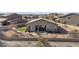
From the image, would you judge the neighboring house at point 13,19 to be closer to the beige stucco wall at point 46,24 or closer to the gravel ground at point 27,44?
the beige stucco wall at point 46,24

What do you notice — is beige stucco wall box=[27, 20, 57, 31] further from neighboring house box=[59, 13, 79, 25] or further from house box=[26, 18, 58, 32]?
neighboring house box=[59, 13, 79, 25]

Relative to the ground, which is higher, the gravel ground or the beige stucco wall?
the beige stucco wall

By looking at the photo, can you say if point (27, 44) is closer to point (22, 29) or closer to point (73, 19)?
point (22, 29)

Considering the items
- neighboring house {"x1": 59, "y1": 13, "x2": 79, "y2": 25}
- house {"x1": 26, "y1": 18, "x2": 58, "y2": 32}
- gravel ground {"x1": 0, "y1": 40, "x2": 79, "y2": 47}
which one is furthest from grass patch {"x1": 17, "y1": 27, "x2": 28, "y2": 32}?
neighboring house {"x1": 59, "y1": 13, "x2": 79, "y2": 25}

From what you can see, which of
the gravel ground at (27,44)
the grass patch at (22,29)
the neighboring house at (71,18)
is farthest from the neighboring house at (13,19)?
the neighboring house at (71,18)

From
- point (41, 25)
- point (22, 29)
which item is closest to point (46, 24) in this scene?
point (41, 25)
